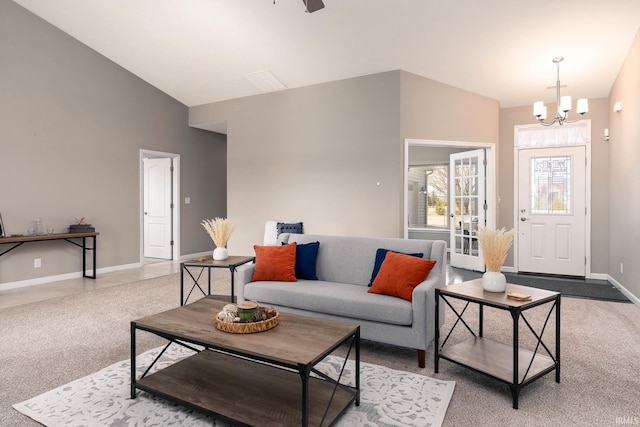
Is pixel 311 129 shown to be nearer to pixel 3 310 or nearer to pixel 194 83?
pixel 194 83

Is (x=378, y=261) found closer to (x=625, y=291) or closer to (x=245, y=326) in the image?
(x=245, y=326)

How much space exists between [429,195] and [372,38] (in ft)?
15.6

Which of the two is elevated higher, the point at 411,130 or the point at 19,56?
the point at 19,56

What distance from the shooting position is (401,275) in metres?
2.71

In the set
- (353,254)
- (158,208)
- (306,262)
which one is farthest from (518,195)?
(158,208)

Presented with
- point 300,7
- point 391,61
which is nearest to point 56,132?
point 300,7

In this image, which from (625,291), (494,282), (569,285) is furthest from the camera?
(569,285)

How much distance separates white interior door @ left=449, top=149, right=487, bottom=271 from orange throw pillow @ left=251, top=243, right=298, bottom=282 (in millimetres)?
3840

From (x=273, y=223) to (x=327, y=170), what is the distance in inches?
49.0

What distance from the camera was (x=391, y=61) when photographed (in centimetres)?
504

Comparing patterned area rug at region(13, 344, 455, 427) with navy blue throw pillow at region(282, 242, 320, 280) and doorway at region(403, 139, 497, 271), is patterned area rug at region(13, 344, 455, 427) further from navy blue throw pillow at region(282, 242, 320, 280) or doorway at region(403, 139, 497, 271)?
doorway at region(403, 139, 497, 271)

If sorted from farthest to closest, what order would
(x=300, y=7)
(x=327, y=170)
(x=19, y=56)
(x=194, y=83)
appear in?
(x=194, y=83)
(x=327, y=170)
(x=19, y=56)
(x=300, y=7)

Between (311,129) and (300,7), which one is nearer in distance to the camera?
(300,7)

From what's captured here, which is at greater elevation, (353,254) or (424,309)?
(353,254)
